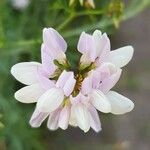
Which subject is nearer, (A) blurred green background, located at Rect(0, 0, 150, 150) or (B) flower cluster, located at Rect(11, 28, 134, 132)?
(B) flower cluster, located at Rect(11, 28, 134, 132)

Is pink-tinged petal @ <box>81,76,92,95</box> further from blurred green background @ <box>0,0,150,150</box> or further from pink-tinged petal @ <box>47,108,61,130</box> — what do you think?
blurred green background @ <box>0,0,150,150</box>

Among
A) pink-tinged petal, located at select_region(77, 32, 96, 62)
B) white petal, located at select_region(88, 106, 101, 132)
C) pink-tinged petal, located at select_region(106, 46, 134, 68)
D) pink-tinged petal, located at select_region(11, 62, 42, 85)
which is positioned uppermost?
pink-tinged petal, located at select_region(77, 32, 96, 62)

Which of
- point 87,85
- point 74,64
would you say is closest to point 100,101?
point 87,85

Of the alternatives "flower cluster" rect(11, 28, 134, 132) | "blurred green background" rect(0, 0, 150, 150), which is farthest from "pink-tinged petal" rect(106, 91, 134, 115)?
"blurred green background" rect(0, 0, 150, 150)

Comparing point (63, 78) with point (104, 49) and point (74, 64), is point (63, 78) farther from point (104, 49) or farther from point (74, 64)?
point (74, 64)

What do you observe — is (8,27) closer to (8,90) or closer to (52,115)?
(8,90)
